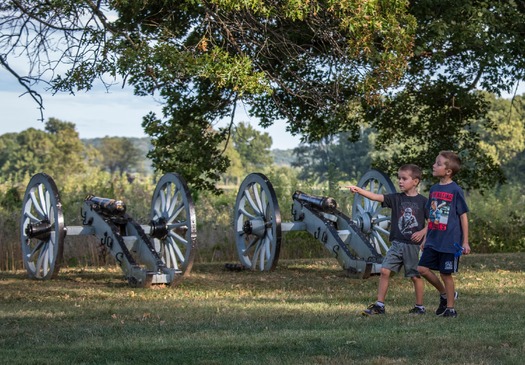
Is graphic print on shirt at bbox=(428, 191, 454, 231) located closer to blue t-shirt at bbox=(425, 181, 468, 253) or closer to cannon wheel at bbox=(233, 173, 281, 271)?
blue t-shirt at bbox=(425, 181, 468, 253)

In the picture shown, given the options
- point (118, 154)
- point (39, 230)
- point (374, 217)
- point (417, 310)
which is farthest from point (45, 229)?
point (118, 154)

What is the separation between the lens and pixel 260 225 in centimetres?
1316

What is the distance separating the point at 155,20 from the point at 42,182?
4670mm

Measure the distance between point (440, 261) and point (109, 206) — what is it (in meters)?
4.97

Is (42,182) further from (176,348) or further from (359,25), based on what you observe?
(176,348)

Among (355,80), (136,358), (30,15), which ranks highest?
(30,15)

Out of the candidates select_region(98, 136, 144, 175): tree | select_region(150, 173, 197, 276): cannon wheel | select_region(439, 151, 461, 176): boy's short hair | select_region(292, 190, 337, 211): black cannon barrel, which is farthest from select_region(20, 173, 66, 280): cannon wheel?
select_region(98, 136, 144, 175): tree

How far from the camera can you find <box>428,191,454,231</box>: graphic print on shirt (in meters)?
8.04

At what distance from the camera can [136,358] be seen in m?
6.20

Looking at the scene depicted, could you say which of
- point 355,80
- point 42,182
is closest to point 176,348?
point 42,182

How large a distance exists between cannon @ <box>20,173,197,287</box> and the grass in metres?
0.26

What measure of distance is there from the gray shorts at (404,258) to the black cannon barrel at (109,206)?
169 inches

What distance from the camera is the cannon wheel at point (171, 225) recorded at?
1147cm

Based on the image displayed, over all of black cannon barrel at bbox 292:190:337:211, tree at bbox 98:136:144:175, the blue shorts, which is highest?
tree at bbox 98:136:144:175
